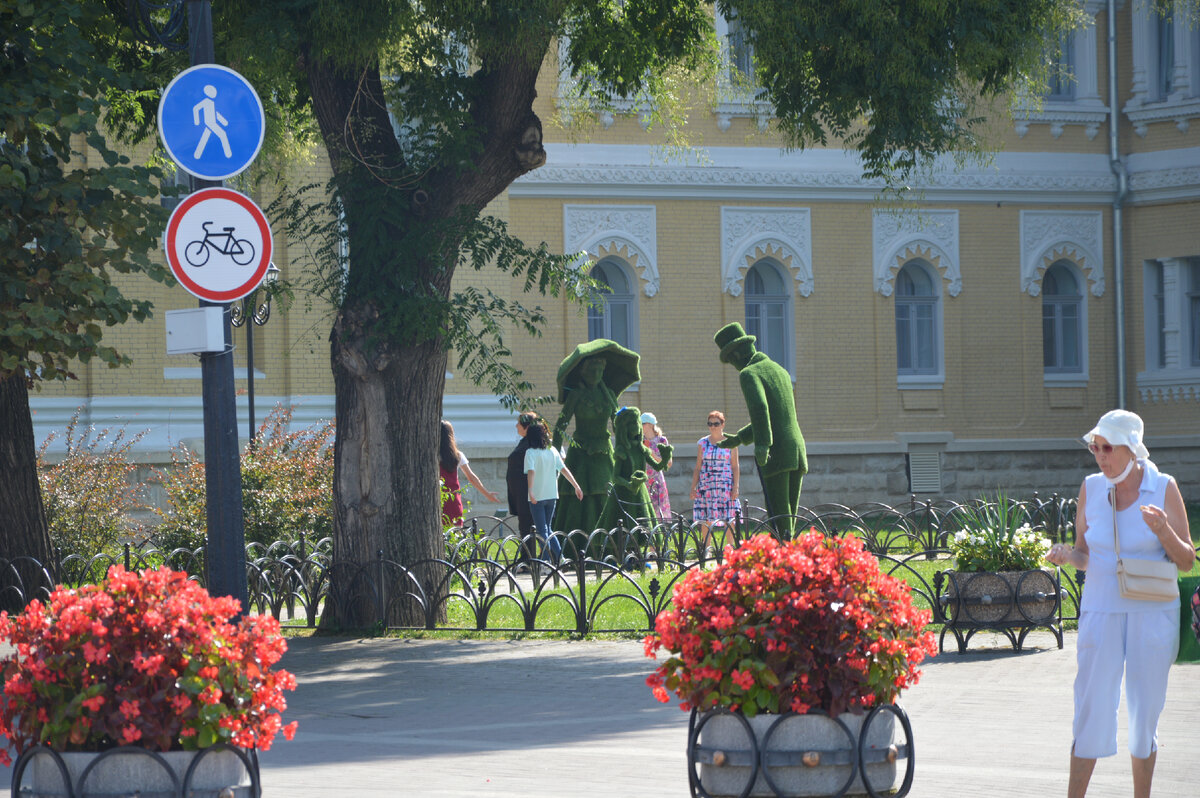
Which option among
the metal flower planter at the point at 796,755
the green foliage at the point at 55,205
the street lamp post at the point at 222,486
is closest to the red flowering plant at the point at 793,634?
the metal flower planter at the point at 796,755

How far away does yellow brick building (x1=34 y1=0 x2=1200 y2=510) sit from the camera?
87.3 ft

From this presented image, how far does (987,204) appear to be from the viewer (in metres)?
28.5

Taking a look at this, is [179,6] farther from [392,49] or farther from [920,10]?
[920,10]

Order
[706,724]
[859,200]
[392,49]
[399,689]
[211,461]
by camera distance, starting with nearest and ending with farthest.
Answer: [706,724] → [211,461] → [399,689] → [392,49] → [859,200]

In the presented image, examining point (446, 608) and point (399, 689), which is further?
point (446, 608)

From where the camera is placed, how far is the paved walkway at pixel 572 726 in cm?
715

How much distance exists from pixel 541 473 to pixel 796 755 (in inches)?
449

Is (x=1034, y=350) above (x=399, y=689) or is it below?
above

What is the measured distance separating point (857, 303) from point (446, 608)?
16.3 meters

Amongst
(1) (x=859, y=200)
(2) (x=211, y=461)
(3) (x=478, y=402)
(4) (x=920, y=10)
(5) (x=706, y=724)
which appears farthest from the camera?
(1) (x=859, y=200)

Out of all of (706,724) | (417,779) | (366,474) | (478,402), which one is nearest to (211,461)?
(417,779)

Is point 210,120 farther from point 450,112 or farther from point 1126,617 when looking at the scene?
point 450,112

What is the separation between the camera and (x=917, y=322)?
94.1 ft

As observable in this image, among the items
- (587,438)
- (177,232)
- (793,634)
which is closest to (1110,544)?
(793,634)
